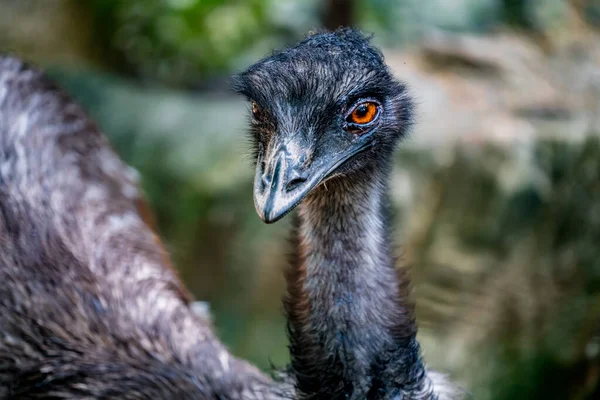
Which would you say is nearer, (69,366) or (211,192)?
(69,366)

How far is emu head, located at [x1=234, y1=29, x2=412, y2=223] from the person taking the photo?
2.08 metres

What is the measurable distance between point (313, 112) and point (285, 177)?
0.65 feet

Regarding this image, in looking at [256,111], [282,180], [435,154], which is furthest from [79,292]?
[435,154]

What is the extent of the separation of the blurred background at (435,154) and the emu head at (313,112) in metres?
1.17

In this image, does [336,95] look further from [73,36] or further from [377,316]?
[73,36]

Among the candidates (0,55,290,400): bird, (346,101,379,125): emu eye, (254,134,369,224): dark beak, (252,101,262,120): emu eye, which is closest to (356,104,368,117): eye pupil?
(346,101,379,125): emu eye

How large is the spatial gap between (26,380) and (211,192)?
2323 mm

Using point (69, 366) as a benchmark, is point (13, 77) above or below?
above

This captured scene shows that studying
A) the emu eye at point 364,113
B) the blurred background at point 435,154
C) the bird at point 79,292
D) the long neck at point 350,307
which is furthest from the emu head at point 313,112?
the blurred background at point 435,154

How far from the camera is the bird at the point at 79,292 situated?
2705mm

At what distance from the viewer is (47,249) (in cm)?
296

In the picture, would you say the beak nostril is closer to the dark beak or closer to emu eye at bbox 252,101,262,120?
the dark beak

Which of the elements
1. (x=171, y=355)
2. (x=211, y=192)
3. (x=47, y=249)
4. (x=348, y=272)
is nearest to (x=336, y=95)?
(x=348, y=272)

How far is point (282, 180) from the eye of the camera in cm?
205
